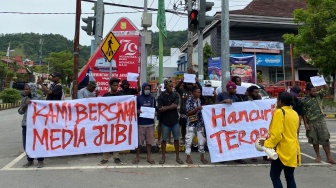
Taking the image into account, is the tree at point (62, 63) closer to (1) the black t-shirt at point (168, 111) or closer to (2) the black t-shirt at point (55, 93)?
(2) the black t-shirt at point (55, 93)

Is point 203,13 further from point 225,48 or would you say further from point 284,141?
point 284,141

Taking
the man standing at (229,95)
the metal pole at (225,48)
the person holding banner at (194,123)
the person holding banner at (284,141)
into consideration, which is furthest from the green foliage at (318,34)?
the person holding banner at (284,141)

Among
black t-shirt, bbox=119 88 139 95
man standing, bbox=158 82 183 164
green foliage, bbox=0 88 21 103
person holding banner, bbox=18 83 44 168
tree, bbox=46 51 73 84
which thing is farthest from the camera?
tree, bbox=46 51 73 84

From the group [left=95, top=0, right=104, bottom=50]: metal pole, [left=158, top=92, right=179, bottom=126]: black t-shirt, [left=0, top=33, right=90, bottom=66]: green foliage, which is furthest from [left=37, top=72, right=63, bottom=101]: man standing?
[left=0, top=33, right=90, bottom=66]: green foliage

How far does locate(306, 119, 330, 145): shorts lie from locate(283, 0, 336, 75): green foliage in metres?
13.0

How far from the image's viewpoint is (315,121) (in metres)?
7.21

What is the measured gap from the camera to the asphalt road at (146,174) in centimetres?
564

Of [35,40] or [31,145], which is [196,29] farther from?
[35,40]

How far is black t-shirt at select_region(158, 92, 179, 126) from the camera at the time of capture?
22.9 ft

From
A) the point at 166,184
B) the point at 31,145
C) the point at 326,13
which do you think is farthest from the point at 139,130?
the point at 326,13

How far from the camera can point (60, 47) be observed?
246ft

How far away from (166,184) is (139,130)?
1.83 metres

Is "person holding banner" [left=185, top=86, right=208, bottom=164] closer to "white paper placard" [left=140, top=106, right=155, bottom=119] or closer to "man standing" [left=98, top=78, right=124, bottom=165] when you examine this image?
"white paper placard" [left=140, top=106, right=155, bottom=119]

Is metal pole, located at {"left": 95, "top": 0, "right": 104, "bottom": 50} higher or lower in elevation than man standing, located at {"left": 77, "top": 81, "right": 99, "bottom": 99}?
higher
